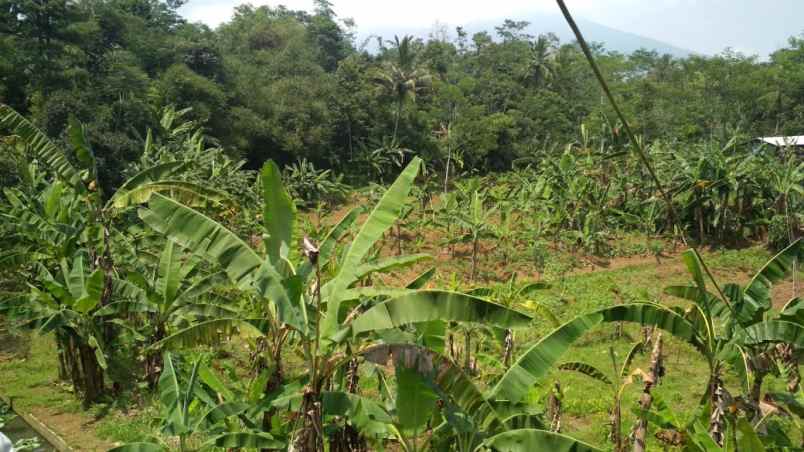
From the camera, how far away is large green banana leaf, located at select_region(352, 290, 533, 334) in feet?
13.8

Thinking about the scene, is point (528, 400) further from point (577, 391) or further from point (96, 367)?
point (96, 367)

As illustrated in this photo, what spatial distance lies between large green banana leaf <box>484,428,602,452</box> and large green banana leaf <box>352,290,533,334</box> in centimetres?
83

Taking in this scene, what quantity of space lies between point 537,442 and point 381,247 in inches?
246

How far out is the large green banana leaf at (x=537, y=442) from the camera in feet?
14.3

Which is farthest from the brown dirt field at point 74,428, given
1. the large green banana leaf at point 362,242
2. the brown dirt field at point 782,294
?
the brown dirt field at point 782,294

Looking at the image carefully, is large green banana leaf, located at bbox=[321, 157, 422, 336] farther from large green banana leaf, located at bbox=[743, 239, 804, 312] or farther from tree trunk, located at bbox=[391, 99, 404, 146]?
tree trunk, located at bbox=[391, 99, 404, 146]

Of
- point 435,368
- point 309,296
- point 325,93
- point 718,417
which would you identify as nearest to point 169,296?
point 309,296

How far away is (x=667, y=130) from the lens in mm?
32062

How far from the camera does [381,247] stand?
34.2 feet

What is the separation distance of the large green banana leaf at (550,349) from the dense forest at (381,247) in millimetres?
19

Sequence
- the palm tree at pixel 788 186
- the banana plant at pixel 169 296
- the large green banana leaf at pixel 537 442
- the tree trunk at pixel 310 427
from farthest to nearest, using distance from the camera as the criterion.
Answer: the palm tree at pixel 788 186 → the banana plant at pixel 169 296 → the tree trunk at pixel 310 427 → the large green banana leaf at pixel 537 442

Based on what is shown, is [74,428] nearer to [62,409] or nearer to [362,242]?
[62,409]

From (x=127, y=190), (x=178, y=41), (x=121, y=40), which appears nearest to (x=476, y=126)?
(x=178, y=41)

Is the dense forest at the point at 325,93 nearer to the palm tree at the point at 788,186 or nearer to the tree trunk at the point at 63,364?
the palm tree at the point at 788,186
